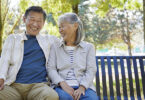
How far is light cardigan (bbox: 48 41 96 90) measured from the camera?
7.95 feet

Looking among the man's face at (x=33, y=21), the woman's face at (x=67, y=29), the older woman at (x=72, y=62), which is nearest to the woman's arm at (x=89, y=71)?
the older woman at (x=72, y=62)

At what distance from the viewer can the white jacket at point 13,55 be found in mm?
2346

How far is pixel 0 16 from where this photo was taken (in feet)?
17.9

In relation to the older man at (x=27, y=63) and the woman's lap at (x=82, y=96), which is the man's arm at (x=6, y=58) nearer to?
the older man at (x=27, y=63)

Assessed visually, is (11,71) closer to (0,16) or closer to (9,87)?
(9,87)

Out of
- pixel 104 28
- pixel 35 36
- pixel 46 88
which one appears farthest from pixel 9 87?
pixel 104 28

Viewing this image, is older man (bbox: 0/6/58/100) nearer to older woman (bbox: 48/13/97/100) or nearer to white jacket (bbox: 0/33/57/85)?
white jacket (bbox: 0/33/57/85)

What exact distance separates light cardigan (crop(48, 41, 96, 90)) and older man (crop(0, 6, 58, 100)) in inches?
4.3

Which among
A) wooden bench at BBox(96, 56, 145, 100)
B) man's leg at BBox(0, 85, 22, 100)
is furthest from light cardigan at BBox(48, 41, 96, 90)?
wooden bench at BBox(96, 56, 145, 100)

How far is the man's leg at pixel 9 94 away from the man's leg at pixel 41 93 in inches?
5.5

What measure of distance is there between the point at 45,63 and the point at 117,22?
22.0 meters

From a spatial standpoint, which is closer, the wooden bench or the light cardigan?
the light cardigan

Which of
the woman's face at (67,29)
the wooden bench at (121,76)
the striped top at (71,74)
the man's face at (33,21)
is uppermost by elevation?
the man's face at (33,21)

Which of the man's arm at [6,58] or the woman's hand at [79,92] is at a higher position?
the man's arm at [6,58]
